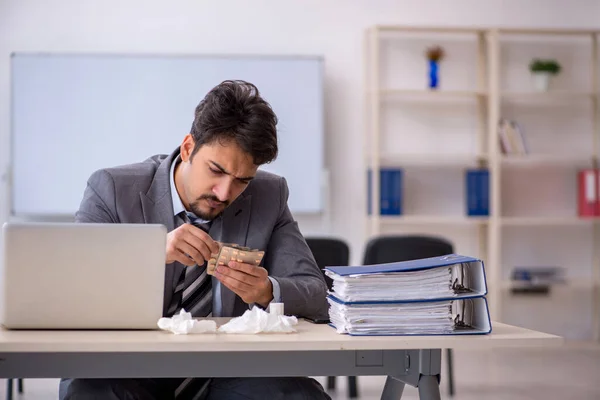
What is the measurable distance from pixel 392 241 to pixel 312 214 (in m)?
Result: 1.95

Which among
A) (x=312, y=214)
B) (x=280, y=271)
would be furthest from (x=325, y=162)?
(x=280, y=271)

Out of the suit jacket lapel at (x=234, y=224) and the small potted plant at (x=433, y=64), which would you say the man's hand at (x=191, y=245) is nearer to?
the suit jacket lapel at (x=234, y=224)

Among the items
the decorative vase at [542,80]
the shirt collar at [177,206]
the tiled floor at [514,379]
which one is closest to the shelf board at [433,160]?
the decorative vase at [542,80]

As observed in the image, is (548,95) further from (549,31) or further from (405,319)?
(405,319)

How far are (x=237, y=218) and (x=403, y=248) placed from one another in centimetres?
181

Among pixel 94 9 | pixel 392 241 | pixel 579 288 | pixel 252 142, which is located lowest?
pixel 579 288

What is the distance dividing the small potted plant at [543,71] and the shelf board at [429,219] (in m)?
1.04

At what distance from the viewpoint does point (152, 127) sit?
5.55 meters

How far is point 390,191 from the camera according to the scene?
570cm

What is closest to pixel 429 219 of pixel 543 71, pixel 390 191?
pixel 390 191

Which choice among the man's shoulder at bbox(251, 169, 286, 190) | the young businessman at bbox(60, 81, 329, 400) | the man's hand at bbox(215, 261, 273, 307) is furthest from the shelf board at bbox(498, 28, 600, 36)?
the man's hand at bbox(215, 261, 273, 307)

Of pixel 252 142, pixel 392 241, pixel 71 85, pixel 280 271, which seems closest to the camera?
pixel 252 142

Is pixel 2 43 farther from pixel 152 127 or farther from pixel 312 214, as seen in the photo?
pixel 312 214

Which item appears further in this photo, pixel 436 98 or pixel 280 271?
pixel 436 98
